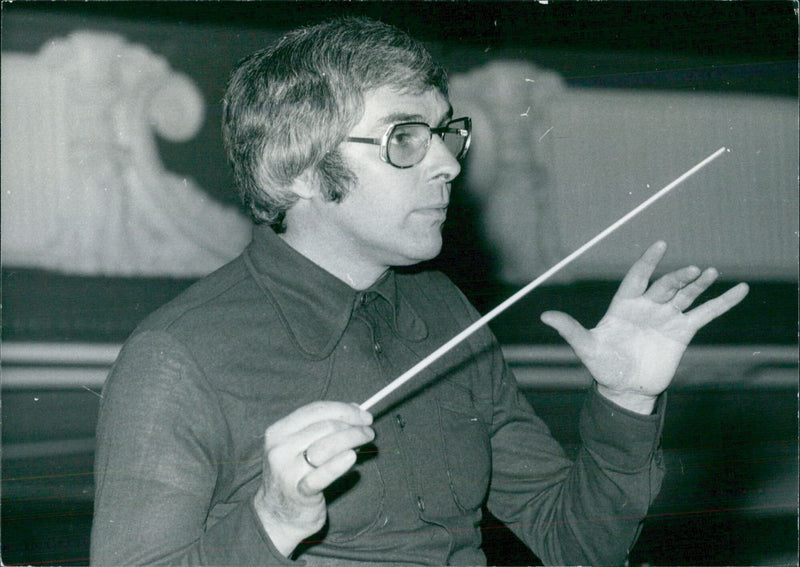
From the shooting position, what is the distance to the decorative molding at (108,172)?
3.49 metres

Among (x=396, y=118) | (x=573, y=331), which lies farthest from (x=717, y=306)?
(x=396, y=118)

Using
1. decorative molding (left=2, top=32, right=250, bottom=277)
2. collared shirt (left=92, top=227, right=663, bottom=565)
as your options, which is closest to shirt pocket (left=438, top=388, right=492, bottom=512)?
collared shirt (left=92, top=227, right=663, bottom=565)

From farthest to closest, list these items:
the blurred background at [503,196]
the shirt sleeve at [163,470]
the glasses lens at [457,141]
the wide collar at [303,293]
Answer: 1. the blurred background at [503,196]
2. the glasses lens at [457,141]
3. the wide collar at [303,293]
4. the shirt sleeve at [163,470]

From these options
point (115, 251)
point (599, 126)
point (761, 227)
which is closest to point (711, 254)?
point (761, 227)

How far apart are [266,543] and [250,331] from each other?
0.39 meters

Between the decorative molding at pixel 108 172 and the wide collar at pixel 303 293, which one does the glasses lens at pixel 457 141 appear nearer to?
the wide collar at pixel 303 293

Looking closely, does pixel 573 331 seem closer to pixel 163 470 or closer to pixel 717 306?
pixel 717 306

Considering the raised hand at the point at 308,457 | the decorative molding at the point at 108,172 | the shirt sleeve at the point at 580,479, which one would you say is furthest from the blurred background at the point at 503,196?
the raised hand at the point at 308,457

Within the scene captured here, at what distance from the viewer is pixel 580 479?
143 cm

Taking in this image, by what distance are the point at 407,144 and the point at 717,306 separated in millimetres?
585

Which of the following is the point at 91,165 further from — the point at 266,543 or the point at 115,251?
the point at 266,543

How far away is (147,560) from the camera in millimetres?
1090

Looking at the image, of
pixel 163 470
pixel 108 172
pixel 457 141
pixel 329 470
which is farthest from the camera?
pixel 108 172

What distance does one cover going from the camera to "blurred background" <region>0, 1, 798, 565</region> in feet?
11.1
